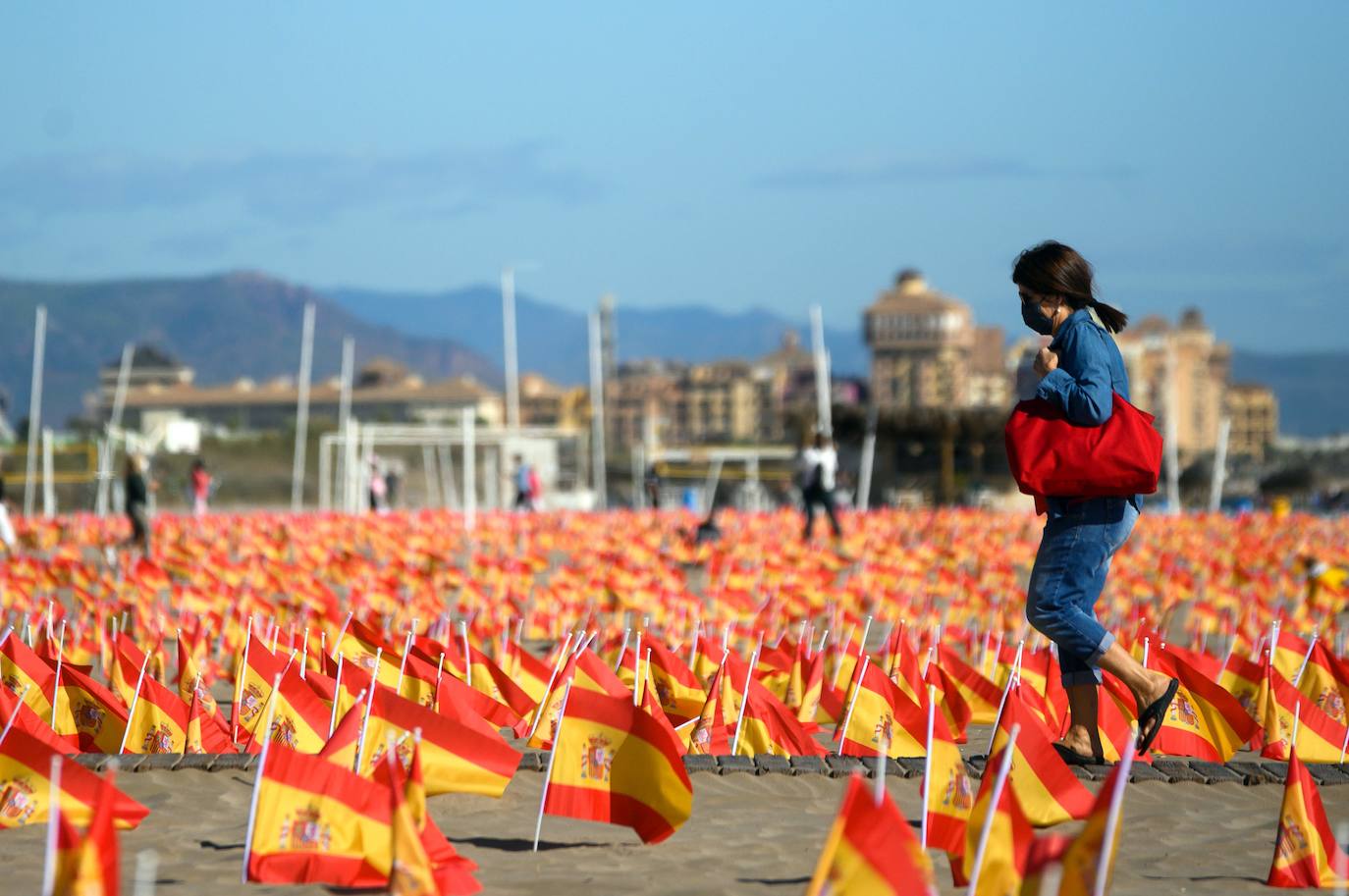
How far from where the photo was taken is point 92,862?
458 cm

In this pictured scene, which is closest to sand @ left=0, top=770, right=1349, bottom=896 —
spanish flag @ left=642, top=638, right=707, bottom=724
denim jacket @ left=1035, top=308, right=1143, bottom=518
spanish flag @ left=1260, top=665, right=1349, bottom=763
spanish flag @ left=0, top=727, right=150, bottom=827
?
spanish flag @ left=0, top=727, right=150, bottom=827

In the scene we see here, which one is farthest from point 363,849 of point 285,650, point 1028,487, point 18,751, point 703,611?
point 703,611

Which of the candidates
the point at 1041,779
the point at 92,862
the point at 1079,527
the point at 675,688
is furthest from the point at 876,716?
the point at 92,862

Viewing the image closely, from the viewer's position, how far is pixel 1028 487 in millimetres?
7383

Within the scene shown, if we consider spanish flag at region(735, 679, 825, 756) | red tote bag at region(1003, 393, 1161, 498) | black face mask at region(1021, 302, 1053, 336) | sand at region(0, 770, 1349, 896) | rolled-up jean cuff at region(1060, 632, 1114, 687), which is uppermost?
black face mask at region(1021, 302, 1053, 336)

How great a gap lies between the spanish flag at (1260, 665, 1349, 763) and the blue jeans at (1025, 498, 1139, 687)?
5.06 feet

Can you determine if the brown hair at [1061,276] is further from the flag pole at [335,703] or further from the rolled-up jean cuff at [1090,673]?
the flag pole at [335,703]

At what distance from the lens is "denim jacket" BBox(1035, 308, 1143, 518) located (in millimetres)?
7344

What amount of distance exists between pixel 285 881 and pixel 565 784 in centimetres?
101

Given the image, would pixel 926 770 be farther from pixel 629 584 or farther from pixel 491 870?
pixel 629 584

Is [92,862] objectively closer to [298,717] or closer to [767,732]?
[298,717]

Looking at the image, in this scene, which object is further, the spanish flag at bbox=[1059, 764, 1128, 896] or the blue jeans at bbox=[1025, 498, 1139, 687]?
the blue jeans at bbox=[1025, 498, 1139, 687]

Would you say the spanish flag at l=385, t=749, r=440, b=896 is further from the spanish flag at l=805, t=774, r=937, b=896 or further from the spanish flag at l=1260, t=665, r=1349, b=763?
the spanish flag at l=1260, t=665, r=1349, b=763

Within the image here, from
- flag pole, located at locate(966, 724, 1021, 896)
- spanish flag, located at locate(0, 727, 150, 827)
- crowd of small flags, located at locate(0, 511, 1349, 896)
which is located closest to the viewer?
flag pole, located at locate(966, 724, 1021, 896)
